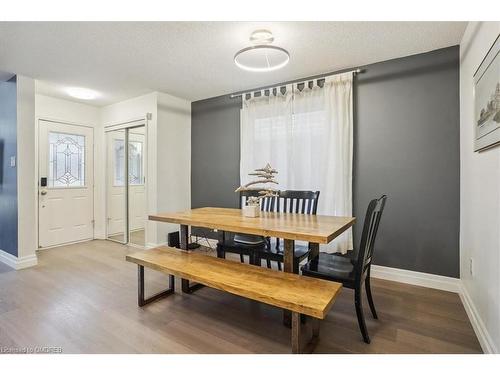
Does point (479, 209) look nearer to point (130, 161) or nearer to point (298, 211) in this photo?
point (298, 211)

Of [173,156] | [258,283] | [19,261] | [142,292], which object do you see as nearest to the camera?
[258,283]

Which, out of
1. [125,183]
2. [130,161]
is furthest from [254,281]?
[130,161]

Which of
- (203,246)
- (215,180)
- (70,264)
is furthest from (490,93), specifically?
(70,264)

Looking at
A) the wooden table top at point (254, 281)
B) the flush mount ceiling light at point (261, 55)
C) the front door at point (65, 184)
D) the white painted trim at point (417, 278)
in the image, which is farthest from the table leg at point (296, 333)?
the front door at point (65, 184)

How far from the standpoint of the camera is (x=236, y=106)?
152 inches

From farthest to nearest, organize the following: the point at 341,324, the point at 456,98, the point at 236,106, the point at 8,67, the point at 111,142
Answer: the point at 111,142 → the point at 236,106 → the point at 8,67 → the point at 456,98 → the point at 341,324

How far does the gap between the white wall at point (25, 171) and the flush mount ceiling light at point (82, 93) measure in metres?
0.48

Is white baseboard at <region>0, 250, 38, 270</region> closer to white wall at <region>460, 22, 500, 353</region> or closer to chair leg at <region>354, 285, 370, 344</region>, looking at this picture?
chair leg at <region>354, 285, 370, 344</region>

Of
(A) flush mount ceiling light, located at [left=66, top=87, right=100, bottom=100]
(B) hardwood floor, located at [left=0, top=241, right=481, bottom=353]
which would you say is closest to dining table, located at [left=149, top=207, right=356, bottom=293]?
(B) hardwood floor, located at [left=0, top=241, right=481, bottom=353]

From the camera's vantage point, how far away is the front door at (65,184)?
12.8 ft

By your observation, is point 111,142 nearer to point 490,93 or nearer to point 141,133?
point 141,133

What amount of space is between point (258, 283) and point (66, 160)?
4027 millimetres

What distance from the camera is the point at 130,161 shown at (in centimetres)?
443
